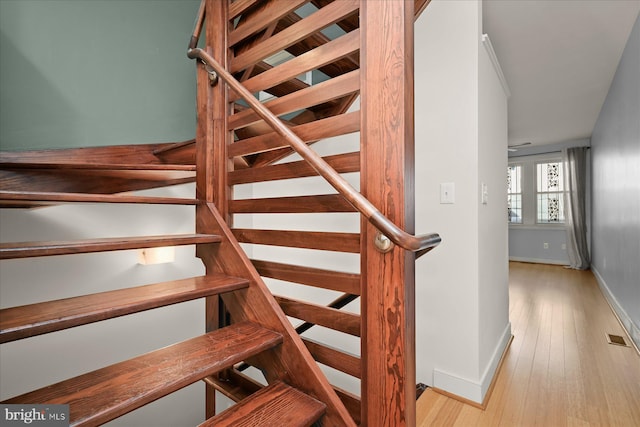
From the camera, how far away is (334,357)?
121 cm

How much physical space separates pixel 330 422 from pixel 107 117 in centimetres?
264

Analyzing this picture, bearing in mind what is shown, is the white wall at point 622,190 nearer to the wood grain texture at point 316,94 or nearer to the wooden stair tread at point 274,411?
the wood grain texture at point 316,94

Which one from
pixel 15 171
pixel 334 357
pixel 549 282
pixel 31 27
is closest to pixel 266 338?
pixel 334 357

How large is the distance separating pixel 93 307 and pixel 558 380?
2610 mm

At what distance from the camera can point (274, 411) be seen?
3.22 feet

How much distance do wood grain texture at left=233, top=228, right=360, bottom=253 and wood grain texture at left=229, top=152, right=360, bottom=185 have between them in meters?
0.24

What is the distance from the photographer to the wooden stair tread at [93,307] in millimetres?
815

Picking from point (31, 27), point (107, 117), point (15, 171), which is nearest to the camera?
point (15, 171)

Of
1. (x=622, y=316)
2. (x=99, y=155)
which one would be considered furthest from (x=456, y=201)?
(x=622, y=316)

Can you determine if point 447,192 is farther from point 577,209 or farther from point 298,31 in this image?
point 577,209

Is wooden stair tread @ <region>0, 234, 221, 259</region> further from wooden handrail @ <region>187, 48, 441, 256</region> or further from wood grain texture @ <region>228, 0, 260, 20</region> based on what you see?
wood grain texture @ <region>228, 0, 260, 20</region>

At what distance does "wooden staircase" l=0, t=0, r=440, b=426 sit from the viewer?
2.98 feet

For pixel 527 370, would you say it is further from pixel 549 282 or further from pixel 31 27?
pixel 31 27

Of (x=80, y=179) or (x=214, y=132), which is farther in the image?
(x=80, y=179)
